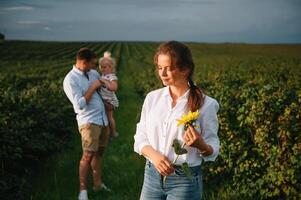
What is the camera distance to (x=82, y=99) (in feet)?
18.1

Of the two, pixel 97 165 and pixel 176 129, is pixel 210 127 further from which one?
pixel 97 165

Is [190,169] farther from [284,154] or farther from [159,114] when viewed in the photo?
Answer: [284,154]

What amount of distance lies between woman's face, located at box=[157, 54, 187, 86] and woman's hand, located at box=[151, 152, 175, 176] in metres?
0.48

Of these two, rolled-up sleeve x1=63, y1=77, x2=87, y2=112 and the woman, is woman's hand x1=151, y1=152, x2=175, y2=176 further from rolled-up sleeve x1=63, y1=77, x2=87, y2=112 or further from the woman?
rolled-up sleeve x1=63, y1=77, x2=87, y2=112

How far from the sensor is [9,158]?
561 centimetres

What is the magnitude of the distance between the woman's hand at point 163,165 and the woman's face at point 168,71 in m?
0.48

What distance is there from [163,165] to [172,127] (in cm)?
28

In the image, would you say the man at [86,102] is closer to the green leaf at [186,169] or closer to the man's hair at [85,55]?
the man's hair at [85,55]

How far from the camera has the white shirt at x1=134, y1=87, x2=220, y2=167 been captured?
2.90 m

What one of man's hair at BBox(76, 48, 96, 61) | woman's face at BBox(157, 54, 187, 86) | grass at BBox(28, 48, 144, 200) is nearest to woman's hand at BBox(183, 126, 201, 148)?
woman's face at BBox(157, 54, 187, 86)

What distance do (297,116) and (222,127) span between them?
120cm

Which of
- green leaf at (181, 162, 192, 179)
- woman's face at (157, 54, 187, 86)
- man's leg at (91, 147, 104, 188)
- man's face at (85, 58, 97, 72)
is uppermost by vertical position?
woman's face at (157, 54, 187, 86)

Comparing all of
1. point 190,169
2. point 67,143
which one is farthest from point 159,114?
point 67,143

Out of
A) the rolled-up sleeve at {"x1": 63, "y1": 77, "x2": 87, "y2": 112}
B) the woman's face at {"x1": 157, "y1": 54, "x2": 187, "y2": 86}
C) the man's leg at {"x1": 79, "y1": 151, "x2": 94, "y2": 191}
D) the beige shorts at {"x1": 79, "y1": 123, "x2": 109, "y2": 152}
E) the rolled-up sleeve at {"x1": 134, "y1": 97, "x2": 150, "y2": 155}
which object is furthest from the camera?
the man's leg at {"x1": 79, "y1": 151, "x2": 94, "y2": 191}
